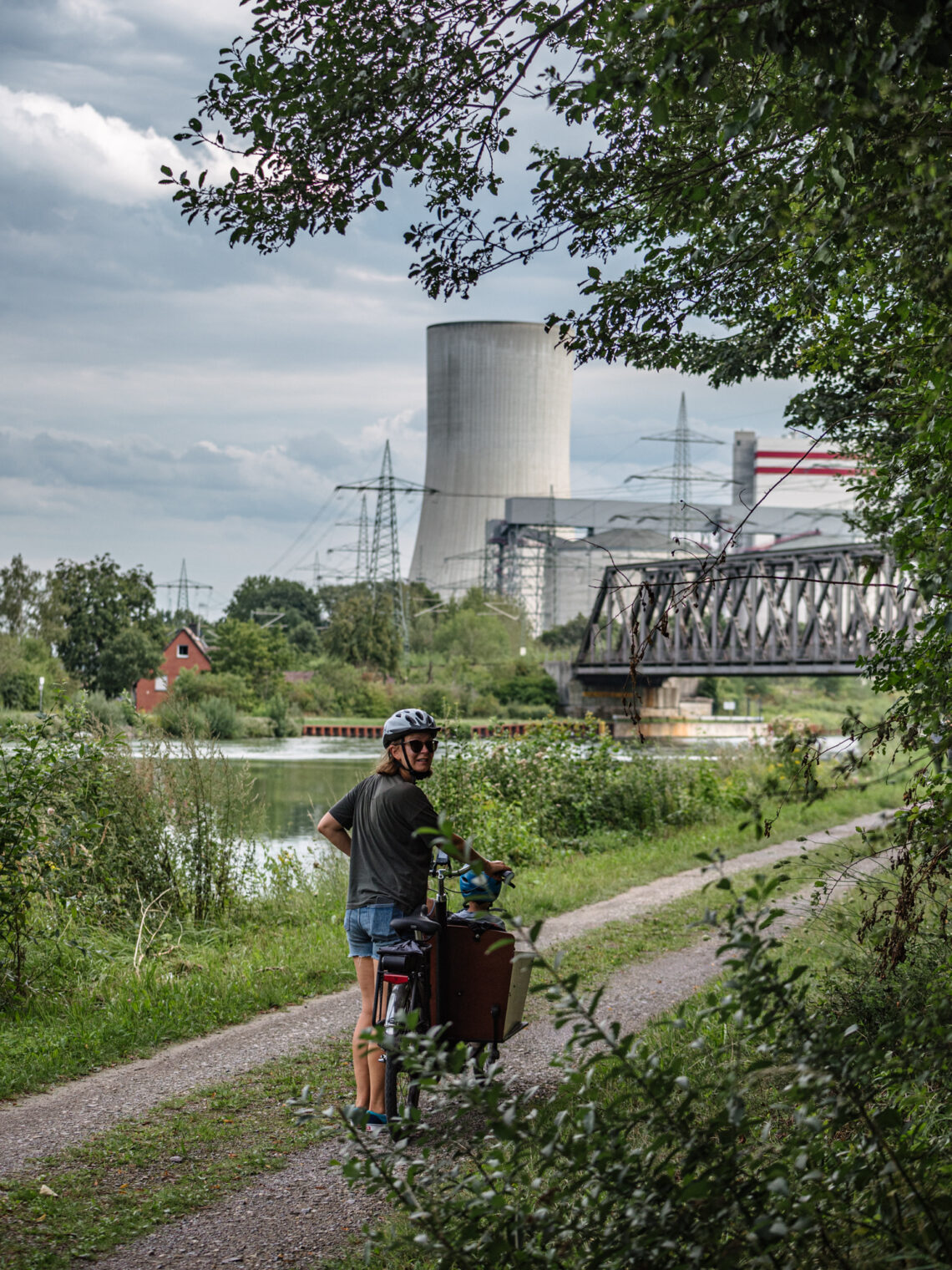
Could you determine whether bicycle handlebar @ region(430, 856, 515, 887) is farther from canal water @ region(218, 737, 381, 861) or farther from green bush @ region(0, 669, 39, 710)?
green bush @ region(0, 669, 39, 710)

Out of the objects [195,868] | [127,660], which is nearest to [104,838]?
[195,868]

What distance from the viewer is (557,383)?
54125 mm

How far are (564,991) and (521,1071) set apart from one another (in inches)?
143

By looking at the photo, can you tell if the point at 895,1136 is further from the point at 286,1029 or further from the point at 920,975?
the point at 286,1029

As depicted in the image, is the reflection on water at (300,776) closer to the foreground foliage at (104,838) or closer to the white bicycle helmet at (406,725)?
the foreground foliage at (104,838)

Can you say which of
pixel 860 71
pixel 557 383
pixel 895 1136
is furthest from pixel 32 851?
pixel 557 383

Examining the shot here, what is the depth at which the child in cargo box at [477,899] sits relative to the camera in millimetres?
4488

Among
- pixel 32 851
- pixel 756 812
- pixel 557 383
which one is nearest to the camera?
pixel 756 812

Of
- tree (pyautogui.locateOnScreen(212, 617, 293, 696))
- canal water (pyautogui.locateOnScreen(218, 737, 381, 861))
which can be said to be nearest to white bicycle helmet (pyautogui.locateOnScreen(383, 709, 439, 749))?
canal water (pyautogui.locateOnScreen(218, 737, 381, 861))

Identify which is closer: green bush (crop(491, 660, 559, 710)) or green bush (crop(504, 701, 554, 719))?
green bush (crop(504, 701, 554, 719))

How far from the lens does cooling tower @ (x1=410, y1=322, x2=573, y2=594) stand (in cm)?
5312

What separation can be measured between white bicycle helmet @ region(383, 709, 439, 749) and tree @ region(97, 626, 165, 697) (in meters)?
51.1

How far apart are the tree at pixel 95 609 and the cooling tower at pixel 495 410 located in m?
15.9

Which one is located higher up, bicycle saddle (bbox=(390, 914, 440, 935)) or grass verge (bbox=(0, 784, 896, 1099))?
bicycle saddle (bbox=(390, 914, 440, 935))
